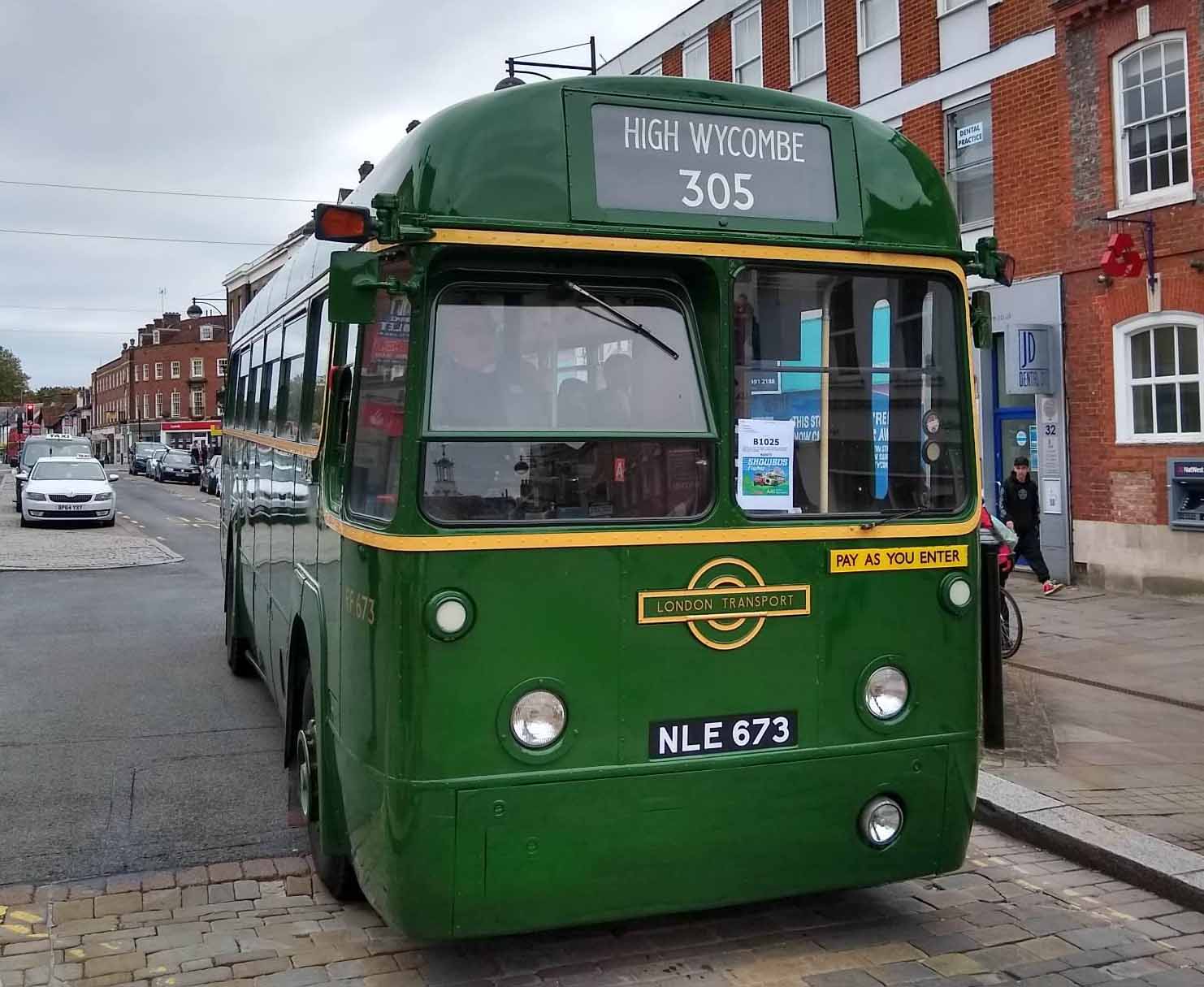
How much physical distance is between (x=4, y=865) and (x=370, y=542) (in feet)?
9.71

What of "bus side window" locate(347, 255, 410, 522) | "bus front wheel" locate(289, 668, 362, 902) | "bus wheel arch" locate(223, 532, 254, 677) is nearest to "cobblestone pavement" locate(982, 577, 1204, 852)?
"bus front wheel" locate(289, 668, 362, 902)

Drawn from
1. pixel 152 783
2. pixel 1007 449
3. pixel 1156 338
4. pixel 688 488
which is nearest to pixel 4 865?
pixel 152 783

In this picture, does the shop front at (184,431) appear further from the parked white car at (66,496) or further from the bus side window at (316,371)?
the bus side window at (316,371)

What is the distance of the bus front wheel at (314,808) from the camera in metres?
4.91

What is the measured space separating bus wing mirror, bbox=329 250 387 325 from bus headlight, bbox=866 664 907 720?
2.14 metres

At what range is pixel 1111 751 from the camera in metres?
7.31

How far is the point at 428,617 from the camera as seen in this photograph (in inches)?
148

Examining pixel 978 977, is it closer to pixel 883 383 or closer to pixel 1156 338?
pixel 883 383

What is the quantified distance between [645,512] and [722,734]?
2.62ft

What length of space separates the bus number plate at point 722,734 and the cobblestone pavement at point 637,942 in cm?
84

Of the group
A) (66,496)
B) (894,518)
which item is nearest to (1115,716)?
(894,518)

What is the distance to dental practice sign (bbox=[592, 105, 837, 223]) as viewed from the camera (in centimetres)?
409

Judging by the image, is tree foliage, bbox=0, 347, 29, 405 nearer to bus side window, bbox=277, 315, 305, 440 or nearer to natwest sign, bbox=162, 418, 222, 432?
natwest sign, bbox=162, 418, 222, 432

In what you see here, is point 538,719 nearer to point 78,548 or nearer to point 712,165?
point 712,165
